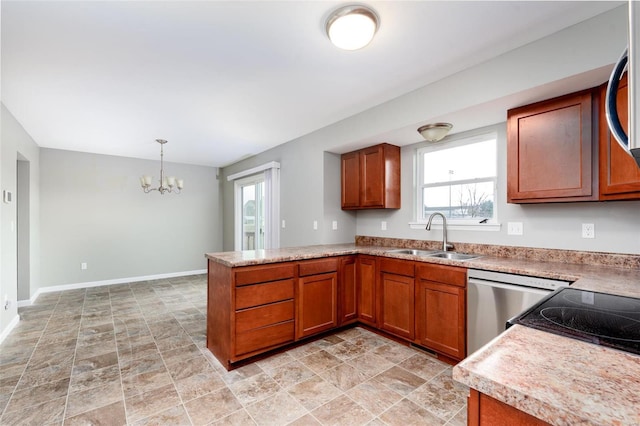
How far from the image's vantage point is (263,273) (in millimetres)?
2523

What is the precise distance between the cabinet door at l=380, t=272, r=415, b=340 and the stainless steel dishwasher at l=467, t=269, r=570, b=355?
540 mm

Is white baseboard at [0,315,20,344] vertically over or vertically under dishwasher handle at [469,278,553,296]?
under

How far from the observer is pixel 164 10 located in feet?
5.67

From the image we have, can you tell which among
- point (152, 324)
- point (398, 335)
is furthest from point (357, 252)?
point (152, 324)

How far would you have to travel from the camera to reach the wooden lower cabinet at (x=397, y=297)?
8.97 ft

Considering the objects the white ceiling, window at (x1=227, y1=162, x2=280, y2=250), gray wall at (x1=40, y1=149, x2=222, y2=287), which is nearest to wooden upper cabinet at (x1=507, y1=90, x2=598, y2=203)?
the white ceiling

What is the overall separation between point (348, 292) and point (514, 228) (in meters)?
1.70

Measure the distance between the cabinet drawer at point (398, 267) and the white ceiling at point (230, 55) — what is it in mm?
1630

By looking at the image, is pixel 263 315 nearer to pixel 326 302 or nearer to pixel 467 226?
pixel 326 302

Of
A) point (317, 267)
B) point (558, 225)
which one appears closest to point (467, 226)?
point (558, 225)

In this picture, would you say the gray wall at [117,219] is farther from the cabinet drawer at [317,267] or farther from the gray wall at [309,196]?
the cabinet drawer at [317,267]

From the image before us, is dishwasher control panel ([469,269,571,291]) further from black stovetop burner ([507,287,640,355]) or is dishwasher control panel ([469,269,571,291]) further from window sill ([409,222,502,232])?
window sill ([409,222,502,232])

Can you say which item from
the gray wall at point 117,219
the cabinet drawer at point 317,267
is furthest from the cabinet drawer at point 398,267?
the gray wall at point 117,219

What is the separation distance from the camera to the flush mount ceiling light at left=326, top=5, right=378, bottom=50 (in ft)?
5.65
